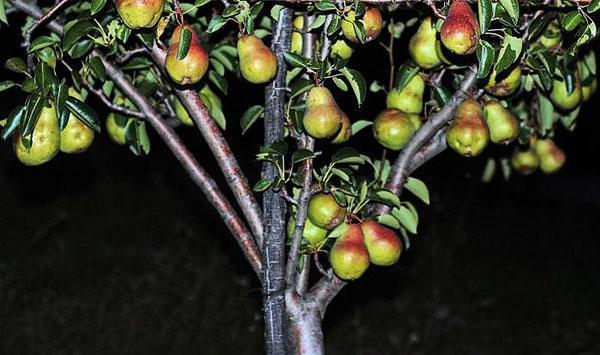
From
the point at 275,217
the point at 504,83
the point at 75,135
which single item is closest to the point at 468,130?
the point at 504,83

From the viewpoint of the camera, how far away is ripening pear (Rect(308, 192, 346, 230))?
4.64 feet

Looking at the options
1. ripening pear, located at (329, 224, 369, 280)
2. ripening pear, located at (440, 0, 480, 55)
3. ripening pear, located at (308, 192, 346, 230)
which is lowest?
ripening pear, located at (329, 224, 369, 280)

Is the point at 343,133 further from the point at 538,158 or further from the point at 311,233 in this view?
the point at 538,158

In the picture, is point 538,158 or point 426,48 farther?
point 538,158

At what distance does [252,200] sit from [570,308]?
3552 mm

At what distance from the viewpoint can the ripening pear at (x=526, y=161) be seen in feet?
6.11

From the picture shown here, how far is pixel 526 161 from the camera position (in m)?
1.86

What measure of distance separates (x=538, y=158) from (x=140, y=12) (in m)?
1.00

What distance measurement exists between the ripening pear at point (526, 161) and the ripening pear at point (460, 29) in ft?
2.31

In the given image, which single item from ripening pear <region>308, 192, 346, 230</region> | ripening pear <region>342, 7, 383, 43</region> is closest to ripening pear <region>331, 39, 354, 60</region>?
ripening pear <region>342, 7, 383, 43</region>

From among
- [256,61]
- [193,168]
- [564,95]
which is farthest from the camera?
[564,95]

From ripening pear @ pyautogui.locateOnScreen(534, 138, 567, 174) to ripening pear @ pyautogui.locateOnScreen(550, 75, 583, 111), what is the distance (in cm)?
25

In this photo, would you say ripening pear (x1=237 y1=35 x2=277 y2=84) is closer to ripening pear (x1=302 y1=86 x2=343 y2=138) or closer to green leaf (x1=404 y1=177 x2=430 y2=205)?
ripening pear (x1=302 y1=86 x2=343 y2=138)

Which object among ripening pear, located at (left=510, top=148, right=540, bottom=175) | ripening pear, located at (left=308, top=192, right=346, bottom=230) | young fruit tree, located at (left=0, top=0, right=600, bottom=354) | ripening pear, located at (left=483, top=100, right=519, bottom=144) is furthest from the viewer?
ripening pear, located at (left=510, top=148, right=540, bottom=175)
